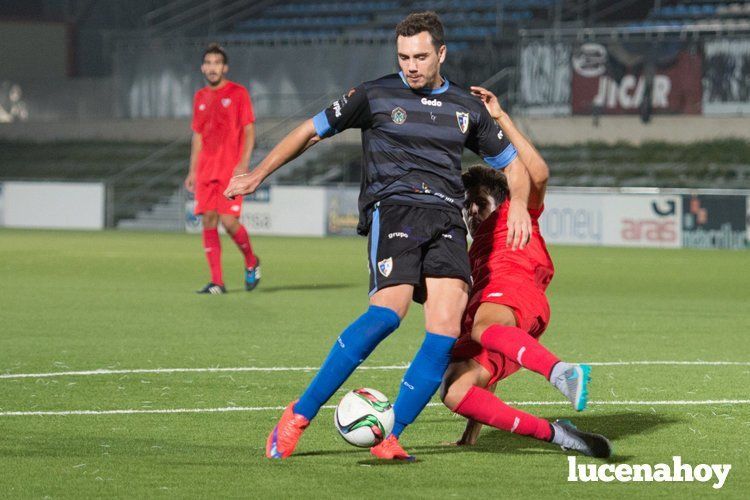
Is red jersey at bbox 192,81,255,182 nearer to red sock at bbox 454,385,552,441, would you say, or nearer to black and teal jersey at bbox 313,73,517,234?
black and teal jersey at bbox 313,73,517,234

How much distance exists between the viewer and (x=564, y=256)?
2191cm

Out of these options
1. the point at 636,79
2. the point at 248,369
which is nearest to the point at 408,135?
the point at 248,369

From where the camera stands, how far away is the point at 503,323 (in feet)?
19.4

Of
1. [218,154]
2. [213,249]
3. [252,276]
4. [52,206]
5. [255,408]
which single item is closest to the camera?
[255,408]

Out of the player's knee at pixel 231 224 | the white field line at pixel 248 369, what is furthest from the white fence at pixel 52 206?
the white field line at pixel 248 369

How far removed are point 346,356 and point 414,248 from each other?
1.69 ft

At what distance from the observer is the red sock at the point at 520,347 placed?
555cm

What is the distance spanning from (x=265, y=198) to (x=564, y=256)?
8.40m

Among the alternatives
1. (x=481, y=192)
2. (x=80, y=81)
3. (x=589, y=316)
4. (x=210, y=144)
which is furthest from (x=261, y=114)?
(x=481, y=192)

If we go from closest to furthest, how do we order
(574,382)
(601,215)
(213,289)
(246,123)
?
(574,382) < (246,123) < (213,289) < (601,215)

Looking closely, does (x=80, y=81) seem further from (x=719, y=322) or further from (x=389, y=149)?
(x=389, y=149)

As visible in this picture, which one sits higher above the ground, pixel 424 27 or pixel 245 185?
pixel 424 27

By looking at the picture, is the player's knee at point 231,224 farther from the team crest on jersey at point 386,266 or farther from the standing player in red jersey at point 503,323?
the team crest on jersey at point 386,266

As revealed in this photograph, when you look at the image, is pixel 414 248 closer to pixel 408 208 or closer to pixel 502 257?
pixel 408 208
